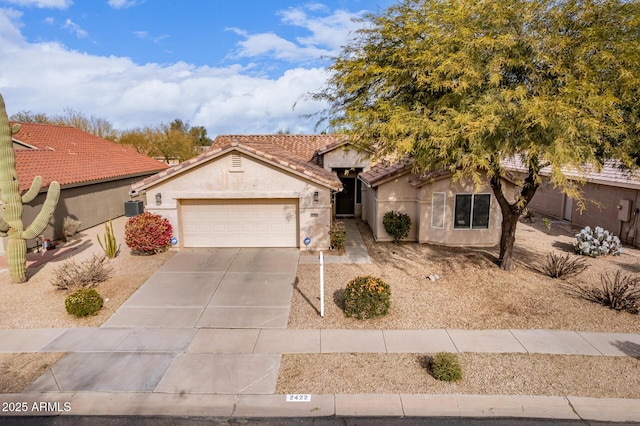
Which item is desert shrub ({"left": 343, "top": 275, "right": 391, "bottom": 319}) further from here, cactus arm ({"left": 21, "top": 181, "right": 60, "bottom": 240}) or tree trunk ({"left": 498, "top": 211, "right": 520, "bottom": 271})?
cactus arm ({"left": 21, "top": 181, "right": 60, "bottom": 240})

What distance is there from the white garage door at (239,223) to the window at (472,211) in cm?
652

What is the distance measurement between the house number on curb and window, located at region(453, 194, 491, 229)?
35.5ft

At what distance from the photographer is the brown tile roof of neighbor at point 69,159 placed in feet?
56.7

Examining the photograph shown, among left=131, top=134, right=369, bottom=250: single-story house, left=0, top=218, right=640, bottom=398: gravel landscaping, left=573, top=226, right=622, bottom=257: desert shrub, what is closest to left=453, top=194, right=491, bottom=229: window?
left=0, top=218, right=640, bottom=398: gravel landscaping

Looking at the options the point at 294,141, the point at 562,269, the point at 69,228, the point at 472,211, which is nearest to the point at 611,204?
the point at 472,211

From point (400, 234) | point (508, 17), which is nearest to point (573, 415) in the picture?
point (508, 17)

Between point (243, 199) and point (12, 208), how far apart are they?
7.21 m

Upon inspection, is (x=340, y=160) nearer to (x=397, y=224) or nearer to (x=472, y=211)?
(x=397, y=224)

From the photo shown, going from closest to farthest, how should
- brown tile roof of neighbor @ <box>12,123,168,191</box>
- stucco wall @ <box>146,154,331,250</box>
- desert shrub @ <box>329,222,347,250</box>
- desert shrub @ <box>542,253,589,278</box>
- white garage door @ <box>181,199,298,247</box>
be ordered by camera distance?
desert shrub @ <box>542,253,589,278</box>
stucco wall @ <box>146,154,331,250</box>
desert shrub @ <box>329,222,347,250</box>
white garage door @ <box>181,199,298,247</box>
brown tile roof of neighbor @ <box>12,123,168,191</box>

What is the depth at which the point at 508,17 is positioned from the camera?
948 centimetres

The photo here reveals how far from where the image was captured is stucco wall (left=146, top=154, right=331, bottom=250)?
14719mm

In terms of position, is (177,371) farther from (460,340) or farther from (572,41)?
(572,41)

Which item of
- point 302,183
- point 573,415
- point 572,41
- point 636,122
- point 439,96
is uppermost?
point 572,41

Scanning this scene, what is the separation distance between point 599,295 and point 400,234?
7.09 m
